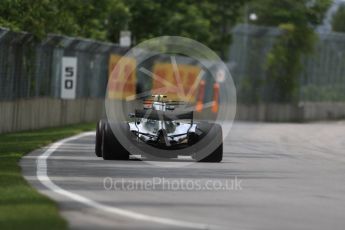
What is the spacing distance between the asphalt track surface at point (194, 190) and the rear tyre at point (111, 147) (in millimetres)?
248

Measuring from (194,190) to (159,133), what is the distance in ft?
14.7

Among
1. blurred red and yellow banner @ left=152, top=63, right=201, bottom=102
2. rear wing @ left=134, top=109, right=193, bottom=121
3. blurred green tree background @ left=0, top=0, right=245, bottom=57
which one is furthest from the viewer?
blurred red and yellow banner @ left=152, top=63, right=201, bottom=102

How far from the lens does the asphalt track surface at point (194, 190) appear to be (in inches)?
452

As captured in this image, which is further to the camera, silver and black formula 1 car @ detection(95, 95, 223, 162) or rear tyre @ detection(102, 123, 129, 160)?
rear tyre @ detection(102, 123, 129, 160)

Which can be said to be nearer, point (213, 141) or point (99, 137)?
point (213, 141)

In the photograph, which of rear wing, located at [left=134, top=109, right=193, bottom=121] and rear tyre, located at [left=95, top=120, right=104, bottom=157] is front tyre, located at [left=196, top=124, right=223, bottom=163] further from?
rear tyre, located at [left=95, top=120, right=104, bottom=157]

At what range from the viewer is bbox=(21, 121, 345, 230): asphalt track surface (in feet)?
37.7

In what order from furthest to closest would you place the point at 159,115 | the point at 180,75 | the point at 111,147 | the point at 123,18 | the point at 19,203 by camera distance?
the point at 180,75
the point at 123,18
the point at 111,147
the point at 159,115
the point at 19,203

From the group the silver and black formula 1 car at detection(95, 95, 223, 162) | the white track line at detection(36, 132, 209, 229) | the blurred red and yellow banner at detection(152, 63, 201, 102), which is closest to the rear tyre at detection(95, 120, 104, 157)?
the silver and black formula 1 car at detection(95, 95, 223, 162)

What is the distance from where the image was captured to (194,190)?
1478cm

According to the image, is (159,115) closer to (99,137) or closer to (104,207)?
(99,137)

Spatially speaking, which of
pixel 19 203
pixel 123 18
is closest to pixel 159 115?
pixel 19 203

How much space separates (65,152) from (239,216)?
10728mm

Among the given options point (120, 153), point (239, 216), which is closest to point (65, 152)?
point (120, 153)
